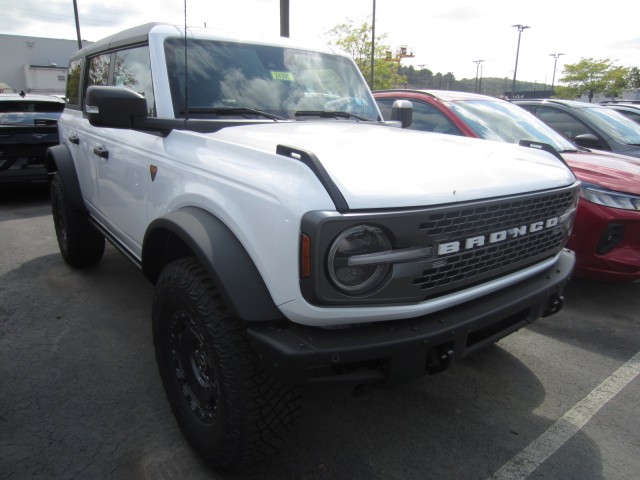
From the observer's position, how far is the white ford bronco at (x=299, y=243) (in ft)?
5.31

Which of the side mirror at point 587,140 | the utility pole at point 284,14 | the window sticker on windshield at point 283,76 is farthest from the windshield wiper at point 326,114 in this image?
the utility pole at point 284,14

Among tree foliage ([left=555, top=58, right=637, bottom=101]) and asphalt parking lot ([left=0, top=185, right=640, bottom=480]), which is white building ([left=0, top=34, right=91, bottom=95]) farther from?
asphalt parking lot ([left=0, top=185, right=640, bottom=480])

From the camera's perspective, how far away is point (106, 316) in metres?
3.64

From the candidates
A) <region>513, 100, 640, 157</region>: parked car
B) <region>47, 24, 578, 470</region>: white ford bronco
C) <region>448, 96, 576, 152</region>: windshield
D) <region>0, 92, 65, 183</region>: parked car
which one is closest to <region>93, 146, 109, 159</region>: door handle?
<region>47, 24, 578, 470</region>: white ford bronco

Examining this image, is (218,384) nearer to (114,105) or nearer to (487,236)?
(487,236)

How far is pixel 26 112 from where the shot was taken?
25.1 feet

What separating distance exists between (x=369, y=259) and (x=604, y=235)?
2.84m

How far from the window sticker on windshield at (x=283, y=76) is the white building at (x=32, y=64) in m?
56.3

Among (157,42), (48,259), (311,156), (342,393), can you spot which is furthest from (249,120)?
(48,259)

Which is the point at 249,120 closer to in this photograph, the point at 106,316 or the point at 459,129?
the point at 106,316

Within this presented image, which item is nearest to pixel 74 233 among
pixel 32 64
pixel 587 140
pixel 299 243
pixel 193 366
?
pixel 193 366

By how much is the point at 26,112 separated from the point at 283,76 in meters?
6.47

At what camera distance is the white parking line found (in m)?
2.14

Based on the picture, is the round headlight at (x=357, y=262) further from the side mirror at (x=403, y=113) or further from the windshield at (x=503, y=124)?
the windshield at (x=503, y=124)
